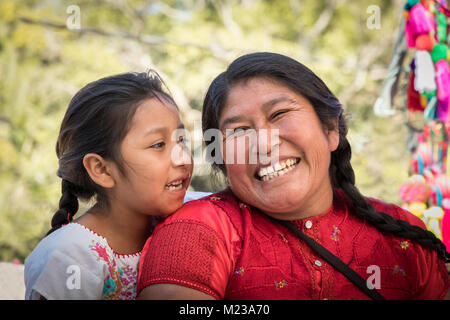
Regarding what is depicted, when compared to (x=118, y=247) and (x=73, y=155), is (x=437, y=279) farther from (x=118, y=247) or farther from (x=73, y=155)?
(x=73, y=155)

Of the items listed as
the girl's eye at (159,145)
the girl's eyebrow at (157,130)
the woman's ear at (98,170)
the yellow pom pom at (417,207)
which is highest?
the girl's eyebrow at (157,130)


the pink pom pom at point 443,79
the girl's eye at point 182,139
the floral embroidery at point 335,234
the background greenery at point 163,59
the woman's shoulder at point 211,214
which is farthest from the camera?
the background greenery at point 163,59

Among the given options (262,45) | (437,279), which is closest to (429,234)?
(437,279)

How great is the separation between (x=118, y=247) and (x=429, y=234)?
1129mm

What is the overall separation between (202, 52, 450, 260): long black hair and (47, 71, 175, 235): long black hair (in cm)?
28

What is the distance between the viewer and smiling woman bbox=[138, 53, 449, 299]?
4.53 ft

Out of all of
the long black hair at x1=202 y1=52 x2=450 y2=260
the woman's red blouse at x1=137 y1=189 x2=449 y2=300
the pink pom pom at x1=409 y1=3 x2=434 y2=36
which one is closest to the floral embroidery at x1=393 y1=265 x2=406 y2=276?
the woman's red blouse at x1=137 y1=189 x2=449 y2=300

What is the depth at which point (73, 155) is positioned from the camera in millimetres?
1791

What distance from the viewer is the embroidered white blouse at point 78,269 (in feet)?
4.67

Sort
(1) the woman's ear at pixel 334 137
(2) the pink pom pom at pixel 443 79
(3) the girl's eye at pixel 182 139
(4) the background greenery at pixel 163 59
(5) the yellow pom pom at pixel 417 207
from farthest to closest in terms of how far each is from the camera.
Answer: (4) the background greenery at pixel 163 59 < (5) the yellow pom pom at pixel 417 207 < (2) the pink pom pom at pixel 443 79 < (3) the girl's eye at pixel 182 139 < (1) the woman's ear at pixel 334 137

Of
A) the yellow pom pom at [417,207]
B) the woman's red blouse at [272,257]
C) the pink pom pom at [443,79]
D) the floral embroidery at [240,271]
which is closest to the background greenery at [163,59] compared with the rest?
the yellow pom pom at [417,207]

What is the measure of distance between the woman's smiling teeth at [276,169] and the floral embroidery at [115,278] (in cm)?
59

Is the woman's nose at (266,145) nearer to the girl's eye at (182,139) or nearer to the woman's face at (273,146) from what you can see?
the woman's face at (273,146)

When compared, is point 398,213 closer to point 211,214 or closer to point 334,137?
point 334,137
